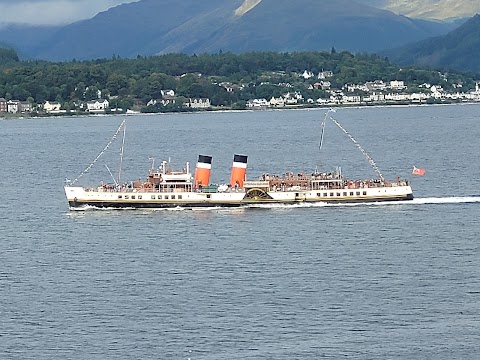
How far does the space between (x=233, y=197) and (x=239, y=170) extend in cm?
191

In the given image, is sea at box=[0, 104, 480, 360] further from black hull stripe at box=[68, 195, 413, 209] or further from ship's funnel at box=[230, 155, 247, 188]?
ship's funnel at box=[230, 155, 247, 188]

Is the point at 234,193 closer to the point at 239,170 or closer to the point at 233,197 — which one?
the point at 233,197

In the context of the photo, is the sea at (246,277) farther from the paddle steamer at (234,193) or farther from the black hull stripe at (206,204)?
the paddle steamer at (234,193)

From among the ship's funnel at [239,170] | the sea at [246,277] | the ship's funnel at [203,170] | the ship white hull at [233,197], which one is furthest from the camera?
the ship's funnel at [203,170]

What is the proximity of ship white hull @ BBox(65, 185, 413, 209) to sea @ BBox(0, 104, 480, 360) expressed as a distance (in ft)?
1.64

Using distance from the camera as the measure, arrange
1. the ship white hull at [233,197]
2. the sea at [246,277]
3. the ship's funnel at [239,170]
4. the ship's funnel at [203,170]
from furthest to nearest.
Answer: the ship's funnel at [203,170], the ship's funnel at [239,170], the ship white hull at [233,197], the sea at [246,277]

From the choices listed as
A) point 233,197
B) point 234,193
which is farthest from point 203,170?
point 233,197

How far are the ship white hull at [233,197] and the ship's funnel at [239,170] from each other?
1.58 meters

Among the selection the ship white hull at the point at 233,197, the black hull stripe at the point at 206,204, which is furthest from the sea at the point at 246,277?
the ship white hull at the point at 233,197

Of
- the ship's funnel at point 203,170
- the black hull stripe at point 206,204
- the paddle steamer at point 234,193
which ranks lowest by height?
the black hull stripe at point 206,204

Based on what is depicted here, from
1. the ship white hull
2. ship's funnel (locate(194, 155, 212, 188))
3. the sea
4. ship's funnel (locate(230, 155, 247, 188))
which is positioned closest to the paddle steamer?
the ship white hull

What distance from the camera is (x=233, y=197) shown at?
6300 centimetres

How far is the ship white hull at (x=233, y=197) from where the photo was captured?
206ft

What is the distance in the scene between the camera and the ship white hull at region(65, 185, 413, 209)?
2470 inches
